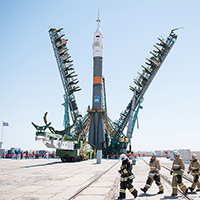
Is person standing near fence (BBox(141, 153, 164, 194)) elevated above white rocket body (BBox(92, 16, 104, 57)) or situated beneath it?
situated beneath

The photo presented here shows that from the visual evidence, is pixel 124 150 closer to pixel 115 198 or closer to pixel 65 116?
pixel 65 116

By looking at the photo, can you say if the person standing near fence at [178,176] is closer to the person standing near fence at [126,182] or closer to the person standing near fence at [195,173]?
the person standing near fence at [195,173]

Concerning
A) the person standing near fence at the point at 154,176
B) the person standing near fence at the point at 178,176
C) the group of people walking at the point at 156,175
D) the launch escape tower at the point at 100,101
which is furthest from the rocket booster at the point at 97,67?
the person standing near fence at the point at 178,176

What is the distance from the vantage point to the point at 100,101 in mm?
49531

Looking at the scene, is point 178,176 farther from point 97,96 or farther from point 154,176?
point 97,96

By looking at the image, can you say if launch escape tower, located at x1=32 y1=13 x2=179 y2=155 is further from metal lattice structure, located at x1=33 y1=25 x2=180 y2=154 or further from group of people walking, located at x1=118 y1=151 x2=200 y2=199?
group of people walking, located at x1=118 y1=151 x2=200 y2=199

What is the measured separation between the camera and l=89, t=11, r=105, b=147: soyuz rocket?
48.7 meters

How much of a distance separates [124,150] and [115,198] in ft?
125

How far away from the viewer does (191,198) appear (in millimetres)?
9031

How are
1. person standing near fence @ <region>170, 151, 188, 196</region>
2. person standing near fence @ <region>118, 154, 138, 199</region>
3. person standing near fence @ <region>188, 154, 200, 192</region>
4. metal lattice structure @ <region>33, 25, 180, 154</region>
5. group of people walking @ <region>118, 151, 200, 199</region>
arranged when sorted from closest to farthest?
person standing near fence @ <region>118, 154, 138, 199</region> → group of people walking @ <region>118, 151, 200, 199</region> → person standing near fence @ <region>170, 151, 188, 196</region> → person standing near fence @ <region>188, 154, 200, 192</region> → metal lattice structure @ <region>33, 25, 180, 154</region>

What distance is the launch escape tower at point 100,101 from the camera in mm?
44188

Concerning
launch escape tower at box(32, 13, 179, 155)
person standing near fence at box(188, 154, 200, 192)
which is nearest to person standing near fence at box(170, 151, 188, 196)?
person standing near fence at box(188, 154, 200, 192)

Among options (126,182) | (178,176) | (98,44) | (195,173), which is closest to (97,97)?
(98,44)

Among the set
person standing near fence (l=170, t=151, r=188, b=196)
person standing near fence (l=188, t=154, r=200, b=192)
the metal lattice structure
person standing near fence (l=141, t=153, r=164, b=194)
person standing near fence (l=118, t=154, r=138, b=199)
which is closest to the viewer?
person standing near fence (l=118, t=154, r=138, b=199)
